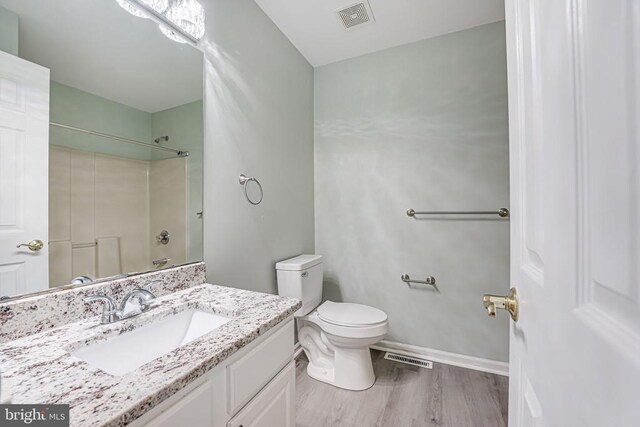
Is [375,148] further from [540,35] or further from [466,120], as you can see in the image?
[540,35]

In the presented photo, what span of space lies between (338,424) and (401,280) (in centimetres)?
106

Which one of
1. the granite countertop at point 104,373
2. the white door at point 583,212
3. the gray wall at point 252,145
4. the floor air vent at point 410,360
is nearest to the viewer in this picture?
the white door at point 583,212

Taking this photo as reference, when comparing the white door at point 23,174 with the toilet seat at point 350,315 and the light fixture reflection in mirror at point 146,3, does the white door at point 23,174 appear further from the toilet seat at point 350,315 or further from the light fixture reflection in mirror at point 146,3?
the toilet seat at point 350,315

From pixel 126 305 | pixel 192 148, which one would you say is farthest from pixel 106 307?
pixel 192 148

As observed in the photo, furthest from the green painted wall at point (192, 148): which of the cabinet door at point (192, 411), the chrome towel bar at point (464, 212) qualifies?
the chrome towel bar at point (464, 212)

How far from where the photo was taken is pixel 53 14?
84 cm

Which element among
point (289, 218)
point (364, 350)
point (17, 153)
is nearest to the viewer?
point (17, 153)

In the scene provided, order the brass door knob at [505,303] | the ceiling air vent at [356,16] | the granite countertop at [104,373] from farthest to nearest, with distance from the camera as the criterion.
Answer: the ceiling air vent at [356,16] < the brass door knob at [505,303] < the granite countertop at [104,373]

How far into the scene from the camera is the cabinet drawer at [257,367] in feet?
2.31

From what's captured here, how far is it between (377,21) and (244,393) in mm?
2254

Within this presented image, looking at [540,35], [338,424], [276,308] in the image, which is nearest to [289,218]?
[276,308]

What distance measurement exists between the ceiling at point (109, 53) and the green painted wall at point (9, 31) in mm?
12

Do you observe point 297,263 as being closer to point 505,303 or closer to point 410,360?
point 410,360

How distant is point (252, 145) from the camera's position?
5.30 ft
